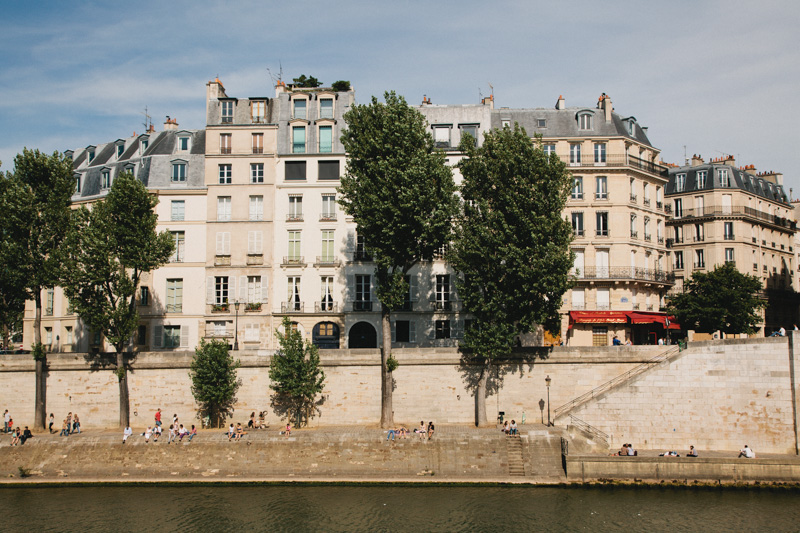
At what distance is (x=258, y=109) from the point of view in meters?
49.1

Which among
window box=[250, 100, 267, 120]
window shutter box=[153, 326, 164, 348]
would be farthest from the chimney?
window shutter box=[153, 326, 164, 348]

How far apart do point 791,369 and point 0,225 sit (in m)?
44.2

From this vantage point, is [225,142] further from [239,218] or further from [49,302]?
[49,302]

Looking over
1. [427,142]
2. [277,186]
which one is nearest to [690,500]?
[427,142]

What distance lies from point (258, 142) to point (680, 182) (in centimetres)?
3591

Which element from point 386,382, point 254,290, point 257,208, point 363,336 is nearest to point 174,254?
point 254,290

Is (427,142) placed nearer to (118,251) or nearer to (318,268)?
(318,268)

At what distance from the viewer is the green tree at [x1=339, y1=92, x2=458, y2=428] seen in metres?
37.7

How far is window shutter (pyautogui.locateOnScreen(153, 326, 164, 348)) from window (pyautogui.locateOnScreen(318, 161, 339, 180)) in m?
14.7

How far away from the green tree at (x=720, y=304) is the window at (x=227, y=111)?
3325cm

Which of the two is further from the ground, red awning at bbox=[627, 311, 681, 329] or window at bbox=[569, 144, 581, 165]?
window at bbox=[569, 144, 581, 165]

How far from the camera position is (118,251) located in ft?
132

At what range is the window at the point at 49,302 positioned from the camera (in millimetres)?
51688

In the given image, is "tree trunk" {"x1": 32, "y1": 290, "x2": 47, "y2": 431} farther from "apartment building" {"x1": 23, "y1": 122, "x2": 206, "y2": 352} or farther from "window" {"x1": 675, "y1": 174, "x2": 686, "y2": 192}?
"window" {"x1": 675, "y1": 174, "x2": 686, "y2": 192}
